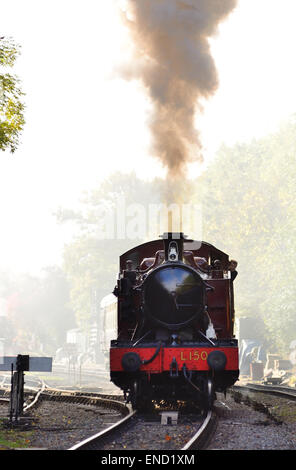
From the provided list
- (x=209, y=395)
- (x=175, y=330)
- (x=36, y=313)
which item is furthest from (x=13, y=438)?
(x=36, y=313)

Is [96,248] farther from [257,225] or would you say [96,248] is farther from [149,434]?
[149,434]

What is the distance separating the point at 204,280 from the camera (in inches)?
519

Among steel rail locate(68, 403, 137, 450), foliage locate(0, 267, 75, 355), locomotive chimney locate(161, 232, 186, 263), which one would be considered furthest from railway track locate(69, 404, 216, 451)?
foliage locate(0, 267, 75, 355)

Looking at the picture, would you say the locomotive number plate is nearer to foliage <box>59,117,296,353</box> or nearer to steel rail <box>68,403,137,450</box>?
steel rail <box>68,403,137,450</box>

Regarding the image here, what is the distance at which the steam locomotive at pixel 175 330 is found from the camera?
1234 cm

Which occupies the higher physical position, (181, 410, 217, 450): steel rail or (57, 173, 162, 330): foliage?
(57, 173, 162, 330): foliage

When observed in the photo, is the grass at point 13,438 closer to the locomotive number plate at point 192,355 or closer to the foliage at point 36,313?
the locomotive number plate at point 192,355

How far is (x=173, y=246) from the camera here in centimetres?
1313

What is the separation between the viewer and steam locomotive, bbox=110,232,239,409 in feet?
40.5

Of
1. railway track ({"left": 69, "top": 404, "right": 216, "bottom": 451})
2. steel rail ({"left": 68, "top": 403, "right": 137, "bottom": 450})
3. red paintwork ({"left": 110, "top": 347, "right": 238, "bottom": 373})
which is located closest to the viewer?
steel rail ({"left": 68, "top": 403, "right": 137, "bottom": 450})

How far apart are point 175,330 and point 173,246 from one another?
165 cm
